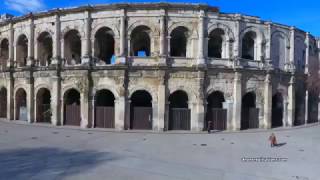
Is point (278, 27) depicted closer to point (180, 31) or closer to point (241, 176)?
point (180, 31)

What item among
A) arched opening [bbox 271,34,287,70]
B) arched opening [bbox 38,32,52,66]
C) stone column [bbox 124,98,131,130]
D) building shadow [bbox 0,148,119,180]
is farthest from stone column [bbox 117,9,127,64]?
arched opening [bbox 271,34,287,70]

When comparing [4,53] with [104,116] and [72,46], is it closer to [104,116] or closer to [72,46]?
[72,46]

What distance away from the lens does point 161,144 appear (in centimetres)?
1914

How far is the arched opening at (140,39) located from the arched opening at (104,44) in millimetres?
2016

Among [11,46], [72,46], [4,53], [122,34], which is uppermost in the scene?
[122,34]

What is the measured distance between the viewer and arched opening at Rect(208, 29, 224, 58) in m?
26.5

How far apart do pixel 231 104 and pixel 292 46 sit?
8.60 meters

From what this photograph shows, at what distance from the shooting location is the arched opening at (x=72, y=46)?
27.6m

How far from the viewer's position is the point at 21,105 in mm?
30875

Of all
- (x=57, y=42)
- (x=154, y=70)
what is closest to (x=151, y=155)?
(x=154, y=70)

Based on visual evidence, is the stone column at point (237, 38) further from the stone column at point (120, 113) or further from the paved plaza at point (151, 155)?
the stone column at point (120, 113)

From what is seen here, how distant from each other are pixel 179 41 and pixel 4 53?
18.3m

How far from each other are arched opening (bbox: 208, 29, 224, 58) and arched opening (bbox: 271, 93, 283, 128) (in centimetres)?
647

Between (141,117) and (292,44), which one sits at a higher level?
(292,44)
